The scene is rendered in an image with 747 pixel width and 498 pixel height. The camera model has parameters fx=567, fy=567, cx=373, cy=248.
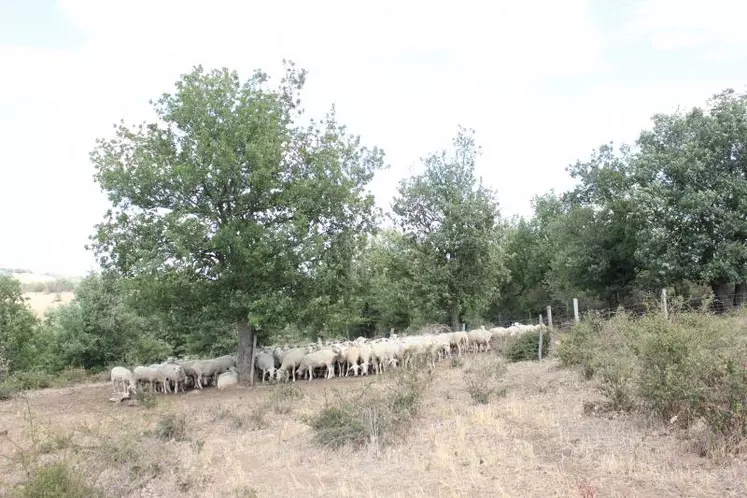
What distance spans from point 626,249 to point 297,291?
19515 millimetres

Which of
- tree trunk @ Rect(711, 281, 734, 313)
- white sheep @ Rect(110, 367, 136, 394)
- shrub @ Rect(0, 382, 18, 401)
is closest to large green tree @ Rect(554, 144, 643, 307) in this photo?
tree trunk @ Rect(711, 281, 734, 313)

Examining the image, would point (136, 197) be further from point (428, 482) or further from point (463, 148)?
point (463, 148)

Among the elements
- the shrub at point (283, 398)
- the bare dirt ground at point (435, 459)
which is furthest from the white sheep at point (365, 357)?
the bare dirt ground at point (435, 459)

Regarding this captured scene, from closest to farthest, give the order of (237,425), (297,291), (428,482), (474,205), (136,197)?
(428,482)
(237,425)
(136,197)
(297,291)
(474,205)

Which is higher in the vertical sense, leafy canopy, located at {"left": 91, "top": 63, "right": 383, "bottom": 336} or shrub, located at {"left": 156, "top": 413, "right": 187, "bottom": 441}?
leafy canopy, located at {"left": 91, "top": 63, "right": 383, "bottom": 336}

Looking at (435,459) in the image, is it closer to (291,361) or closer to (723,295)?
(291,361)

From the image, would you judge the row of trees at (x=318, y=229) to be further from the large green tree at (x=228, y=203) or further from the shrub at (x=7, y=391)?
the shrub at (x=7, y=391)

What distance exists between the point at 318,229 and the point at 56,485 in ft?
38.8

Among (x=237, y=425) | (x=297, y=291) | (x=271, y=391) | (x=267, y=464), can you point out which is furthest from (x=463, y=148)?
(x=267, y=464)

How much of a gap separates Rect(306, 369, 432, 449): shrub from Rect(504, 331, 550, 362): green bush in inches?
373

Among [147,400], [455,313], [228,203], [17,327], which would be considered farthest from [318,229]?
[17,327]

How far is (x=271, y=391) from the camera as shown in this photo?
46.5 feet

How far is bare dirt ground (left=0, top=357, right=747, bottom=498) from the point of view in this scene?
6.38 m

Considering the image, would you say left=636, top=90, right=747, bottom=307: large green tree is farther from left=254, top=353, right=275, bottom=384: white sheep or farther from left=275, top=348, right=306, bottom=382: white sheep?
left=254, top=353, right=275, bottom=384: white sheep
